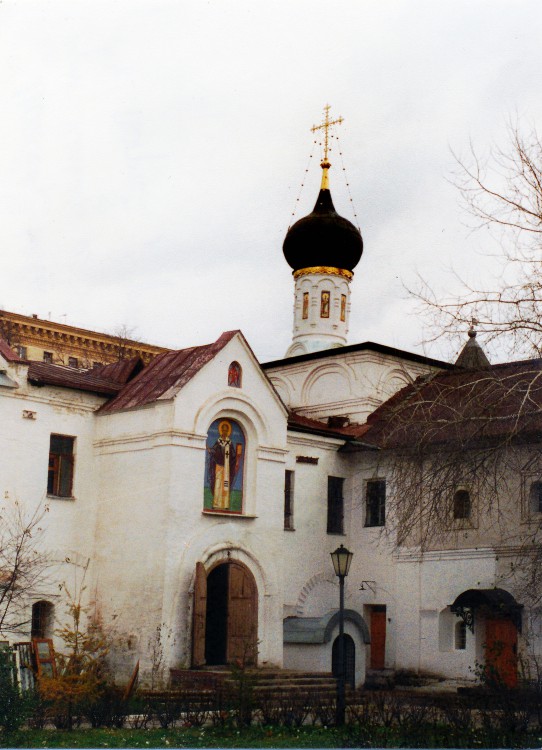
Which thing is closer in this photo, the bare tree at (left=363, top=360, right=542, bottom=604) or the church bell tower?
the bare tree at (left=363, top=360, right=542, bottom=604)

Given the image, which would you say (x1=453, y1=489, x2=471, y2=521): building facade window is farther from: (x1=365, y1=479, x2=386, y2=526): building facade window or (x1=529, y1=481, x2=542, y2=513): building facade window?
(x1=365, y1=479, x2=386, y2=526): building facade window

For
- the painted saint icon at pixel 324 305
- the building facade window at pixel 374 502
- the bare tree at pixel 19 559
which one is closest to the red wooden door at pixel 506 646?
the building facade window at pixel 374 502

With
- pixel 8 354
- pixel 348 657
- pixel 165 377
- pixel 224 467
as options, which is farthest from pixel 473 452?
pixel 8 354

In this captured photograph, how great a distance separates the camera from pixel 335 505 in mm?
29766

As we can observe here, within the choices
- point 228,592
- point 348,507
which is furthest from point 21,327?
point 228,592

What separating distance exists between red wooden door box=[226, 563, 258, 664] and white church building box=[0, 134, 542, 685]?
0.12 feet

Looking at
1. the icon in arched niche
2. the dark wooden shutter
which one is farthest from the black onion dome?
the dark wooden shutter

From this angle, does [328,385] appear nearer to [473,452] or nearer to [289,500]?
[289,500]

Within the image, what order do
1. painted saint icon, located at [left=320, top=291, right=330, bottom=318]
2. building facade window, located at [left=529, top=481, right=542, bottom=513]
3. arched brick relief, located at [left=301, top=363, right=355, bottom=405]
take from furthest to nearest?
painted saint icon, located at [left=320, top=291, right=330, bottom=318], arched brick relief, located at [left=301, top=363, right=355, bottom=405], building facade window, located at [left=529, top=481, right=542, bottom=513]

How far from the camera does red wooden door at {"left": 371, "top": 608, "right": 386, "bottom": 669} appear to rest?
28328 millimetres

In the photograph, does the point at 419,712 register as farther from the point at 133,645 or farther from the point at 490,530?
the point at 490,530

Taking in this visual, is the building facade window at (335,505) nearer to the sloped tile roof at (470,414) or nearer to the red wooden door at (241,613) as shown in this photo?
the red wooden door at (241,613)

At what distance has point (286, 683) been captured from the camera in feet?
76.3

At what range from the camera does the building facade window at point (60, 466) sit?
81.6ft
